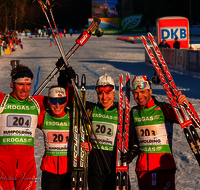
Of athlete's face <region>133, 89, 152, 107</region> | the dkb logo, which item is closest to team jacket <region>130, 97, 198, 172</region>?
athlete's face <region>133, 89, 152, 107</region>

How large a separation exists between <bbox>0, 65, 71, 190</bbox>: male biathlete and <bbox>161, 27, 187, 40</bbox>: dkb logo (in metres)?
17.9

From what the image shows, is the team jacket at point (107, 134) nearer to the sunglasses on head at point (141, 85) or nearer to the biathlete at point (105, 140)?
the biathlete at point (105, 140)

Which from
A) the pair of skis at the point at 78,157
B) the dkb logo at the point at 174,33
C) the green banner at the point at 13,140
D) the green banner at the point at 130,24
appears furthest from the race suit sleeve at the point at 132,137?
the green banner at the point at 130,24

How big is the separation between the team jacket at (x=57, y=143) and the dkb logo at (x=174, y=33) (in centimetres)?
1786

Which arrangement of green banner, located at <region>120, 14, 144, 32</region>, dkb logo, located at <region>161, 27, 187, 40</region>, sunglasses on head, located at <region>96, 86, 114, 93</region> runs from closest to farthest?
sunglasses on head, located at <region>96, 86, 114, 93</region>
dkb logo, located at <region>161, 27, 187, 40</region>
green banner, located at <region>120, 14, 144, 32</region>

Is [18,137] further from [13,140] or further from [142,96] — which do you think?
[142,96]

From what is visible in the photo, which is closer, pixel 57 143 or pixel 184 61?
pixel 57 143

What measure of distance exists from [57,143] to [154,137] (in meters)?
1.12

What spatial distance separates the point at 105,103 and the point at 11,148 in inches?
46.2

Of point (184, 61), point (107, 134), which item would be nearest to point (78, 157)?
point (107, 134)

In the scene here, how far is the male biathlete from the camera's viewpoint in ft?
12.0

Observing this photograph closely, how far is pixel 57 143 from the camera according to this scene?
387 centimetres

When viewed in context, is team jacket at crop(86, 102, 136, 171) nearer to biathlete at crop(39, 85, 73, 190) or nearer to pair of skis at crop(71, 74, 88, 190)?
pair of skis at crop(71, 74, 88, 190)

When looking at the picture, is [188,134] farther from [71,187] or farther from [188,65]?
[188,65]
